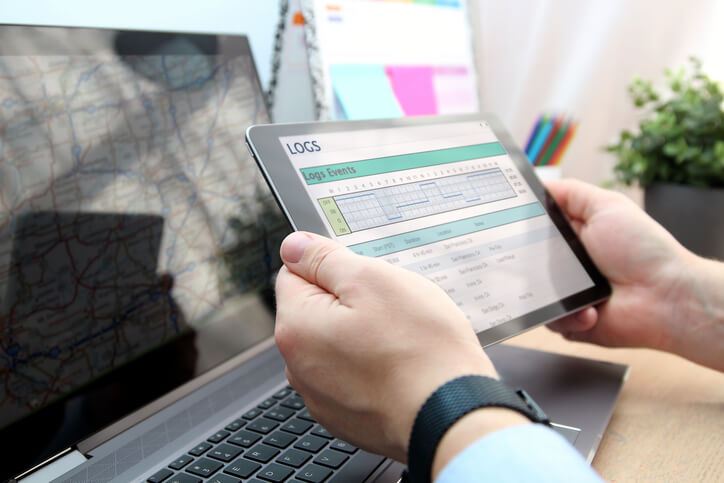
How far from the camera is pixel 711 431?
0.47 meters

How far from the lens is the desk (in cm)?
42

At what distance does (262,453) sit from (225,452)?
0.03 m

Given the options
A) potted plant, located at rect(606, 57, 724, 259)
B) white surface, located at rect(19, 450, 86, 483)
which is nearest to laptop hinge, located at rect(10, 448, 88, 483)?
white surface, located at rect(19, 450, 86, 483)

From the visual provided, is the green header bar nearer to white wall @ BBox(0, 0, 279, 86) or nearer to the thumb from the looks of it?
the thumb

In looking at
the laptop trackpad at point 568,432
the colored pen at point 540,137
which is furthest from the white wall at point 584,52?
the laptop trackpad at point 568,432

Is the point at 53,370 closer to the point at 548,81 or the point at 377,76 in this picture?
the point at 377,76

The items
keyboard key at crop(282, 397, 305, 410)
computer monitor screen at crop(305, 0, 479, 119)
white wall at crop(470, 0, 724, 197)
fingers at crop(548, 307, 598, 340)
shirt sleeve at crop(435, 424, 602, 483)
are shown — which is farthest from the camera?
white wall at crop(470, 0, 724, 197)

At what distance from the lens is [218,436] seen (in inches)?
18.3

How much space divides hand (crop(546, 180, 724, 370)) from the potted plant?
0.86ft

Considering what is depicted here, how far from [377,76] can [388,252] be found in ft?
1.52

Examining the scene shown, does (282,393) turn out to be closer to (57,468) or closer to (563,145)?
(57,468)

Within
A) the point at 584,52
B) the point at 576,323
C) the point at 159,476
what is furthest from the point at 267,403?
the point at 584,52

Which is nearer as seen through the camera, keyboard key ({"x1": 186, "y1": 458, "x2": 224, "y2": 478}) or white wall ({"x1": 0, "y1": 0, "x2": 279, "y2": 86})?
keyboard key ({"x1": 186, "y1": 458, "x2": 224, "y2": 478})

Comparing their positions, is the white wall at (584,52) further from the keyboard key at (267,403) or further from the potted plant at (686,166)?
the keyboard key at (267,403)
